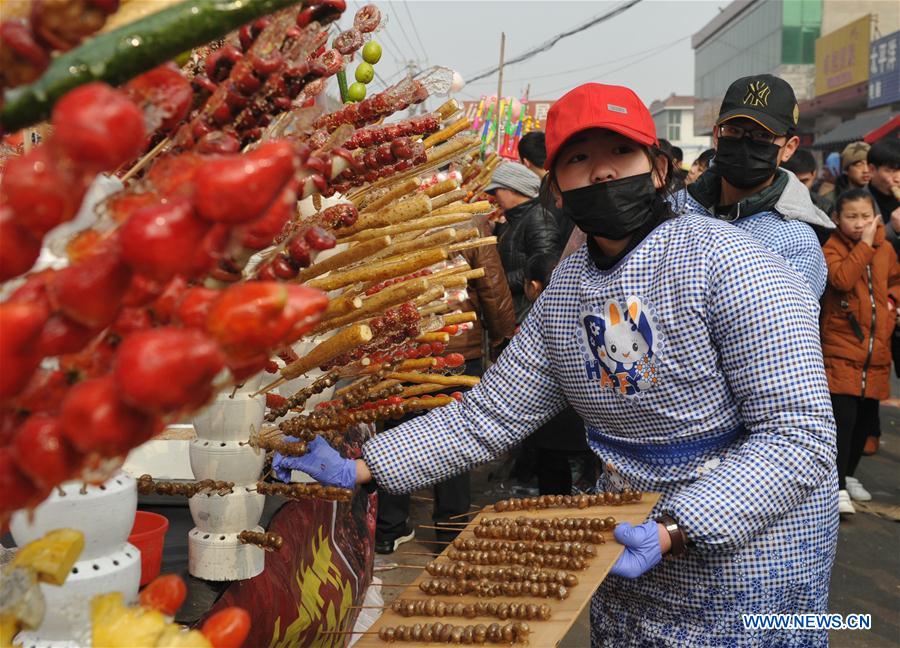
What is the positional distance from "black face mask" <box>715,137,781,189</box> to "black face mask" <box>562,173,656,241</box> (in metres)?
1.38

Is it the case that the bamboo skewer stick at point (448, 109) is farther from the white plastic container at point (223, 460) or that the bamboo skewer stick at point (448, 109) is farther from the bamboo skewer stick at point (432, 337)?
the white plastic container at point (223, 460)

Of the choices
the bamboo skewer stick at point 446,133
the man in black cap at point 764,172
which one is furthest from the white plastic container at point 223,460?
the man in black cap at point 764,172

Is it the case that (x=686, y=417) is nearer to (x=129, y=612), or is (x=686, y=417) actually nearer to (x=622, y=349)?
(x=622, y=349)

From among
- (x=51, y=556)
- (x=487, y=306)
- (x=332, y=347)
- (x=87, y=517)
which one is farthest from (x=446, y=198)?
(x=487, y=306)

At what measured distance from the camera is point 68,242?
659mm

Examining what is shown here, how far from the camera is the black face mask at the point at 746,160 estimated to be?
337 centimetres

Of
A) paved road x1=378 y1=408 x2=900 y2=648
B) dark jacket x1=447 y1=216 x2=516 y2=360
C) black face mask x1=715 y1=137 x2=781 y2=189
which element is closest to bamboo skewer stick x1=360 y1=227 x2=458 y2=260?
black face mask x1=715 y1=137 x2=781 y2=189

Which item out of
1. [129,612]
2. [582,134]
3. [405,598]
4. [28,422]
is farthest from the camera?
[582,134]

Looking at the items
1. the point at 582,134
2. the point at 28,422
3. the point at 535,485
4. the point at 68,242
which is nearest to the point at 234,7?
the point at 68,242

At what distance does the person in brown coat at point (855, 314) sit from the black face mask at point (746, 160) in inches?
84.8

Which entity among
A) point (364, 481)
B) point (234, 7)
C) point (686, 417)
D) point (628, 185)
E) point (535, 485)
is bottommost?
point (535, 485)

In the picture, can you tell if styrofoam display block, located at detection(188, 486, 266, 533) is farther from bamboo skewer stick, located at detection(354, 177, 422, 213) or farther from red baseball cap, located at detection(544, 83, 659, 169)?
red baseball cap, located at detection(544, 83, 659, 169)

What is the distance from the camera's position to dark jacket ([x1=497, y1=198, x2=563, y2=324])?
17.6ft

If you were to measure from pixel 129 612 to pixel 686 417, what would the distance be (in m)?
1.53
